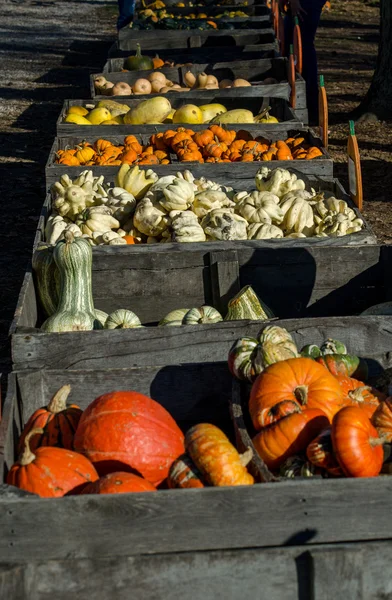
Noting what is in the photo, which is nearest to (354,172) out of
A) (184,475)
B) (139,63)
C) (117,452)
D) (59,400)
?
(59,400)

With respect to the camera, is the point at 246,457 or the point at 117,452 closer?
the point at 246,457

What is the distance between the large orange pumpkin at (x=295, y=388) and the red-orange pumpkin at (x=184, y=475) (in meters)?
0.34

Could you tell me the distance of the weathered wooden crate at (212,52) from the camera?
12.4 meters

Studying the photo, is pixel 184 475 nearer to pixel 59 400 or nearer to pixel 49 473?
pixel 49 473

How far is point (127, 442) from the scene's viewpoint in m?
3.27

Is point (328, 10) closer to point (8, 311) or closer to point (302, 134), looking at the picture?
point (302, 134)

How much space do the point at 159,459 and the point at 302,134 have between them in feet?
16.7

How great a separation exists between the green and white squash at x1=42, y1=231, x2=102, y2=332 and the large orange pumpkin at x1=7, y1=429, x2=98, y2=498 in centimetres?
158

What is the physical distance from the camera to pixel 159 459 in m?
3.26

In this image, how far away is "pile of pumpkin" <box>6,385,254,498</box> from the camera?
3.00m

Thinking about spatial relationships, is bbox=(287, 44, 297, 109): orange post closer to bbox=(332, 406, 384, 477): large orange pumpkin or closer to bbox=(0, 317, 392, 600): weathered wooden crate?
bbox=(332, 406, 384, 477): large orange pumpkin

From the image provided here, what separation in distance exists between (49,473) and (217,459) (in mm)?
574

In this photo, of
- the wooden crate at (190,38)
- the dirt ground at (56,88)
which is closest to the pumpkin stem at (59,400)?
the dirt ground at (56,88)

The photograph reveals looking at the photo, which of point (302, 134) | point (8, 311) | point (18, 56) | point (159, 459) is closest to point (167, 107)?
point (302, 134)
